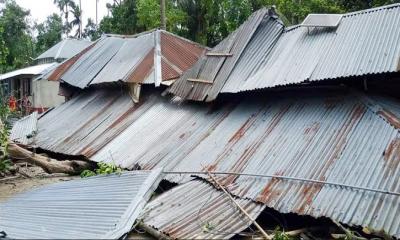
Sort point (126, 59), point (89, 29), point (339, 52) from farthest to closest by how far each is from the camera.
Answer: point (89, 29), point (126, 59), point (339, 52)

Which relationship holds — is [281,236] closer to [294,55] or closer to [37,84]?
[294,55]

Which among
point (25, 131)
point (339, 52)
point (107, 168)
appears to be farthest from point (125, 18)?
point (339, 52)

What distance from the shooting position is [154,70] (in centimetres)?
1153

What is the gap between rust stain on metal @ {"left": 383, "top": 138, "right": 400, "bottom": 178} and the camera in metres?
5.29

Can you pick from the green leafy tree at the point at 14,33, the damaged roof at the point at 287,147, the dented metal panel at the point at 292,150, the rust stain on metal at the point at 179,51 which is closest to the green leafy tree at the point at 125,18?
the green leafy tree at the point at 14,33

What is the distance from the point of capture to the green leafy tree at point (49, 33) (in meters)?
46.6

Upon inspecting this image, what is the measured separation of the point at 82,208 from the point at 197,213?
1.67m

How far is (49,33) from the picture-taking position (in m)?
46.9

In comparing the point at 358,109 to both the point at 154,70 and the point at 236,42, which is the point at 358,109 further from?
the point at 154,70

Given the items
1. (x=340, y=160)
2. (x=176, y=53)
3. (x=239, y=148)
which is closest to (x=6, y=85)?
(x=176, y=53)

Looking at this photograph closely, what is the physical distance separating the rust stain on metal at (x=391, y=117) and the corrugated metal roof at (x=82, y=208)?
350 centimetres

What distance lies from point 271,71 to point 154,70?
4.40 meters

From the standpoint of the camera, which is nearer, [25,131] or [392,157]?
[392,157]

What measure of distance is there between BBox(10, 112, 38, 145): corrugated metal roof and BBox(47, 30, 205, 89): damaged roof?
1808 millimetres
